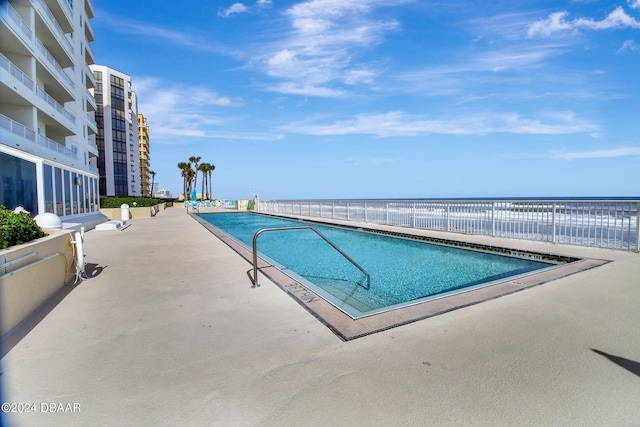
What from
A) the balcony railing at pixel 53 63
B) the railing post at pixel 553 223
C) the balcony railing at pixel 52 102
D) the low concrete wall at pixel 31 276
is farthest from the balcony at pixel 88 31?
the railing post at pixel 553 223

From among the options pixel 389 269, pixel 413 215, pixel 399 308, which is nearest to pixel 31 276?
pixel 399 308

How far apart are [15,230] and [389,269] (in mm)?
6192

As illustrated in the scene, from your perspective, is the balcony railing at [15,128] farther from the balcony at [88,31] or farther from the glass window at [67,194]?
the balcony at [88,31]

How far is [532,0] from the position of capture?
9.50 m

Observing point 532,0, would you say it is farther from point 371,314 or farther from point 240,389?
point 240,389

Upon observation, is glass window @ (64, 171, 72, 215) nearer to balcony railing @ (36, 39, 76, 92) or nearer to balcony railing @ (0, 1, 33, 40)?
balcony railing @ (0, 1, 33, 40)

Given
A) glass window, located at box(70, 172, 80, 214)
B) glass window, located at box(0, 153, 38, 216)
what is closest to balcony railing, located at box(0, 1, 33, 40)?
glass window, located at box(70, 172, 80, 214)

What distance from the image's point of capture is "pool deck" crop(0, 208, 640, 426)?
1.91 m

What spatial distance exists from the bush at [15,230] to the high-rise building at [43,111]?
4.73m

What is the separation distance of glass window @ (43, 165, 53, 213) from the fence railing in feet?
41.6

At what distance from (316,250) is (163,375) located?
7324 mm

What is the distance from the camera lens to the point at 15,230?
3.96 metres

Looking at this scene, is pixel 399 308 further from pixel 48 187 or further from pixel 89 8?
pixel 89 8

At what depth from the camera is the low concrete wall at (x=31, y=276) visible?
3.12m
